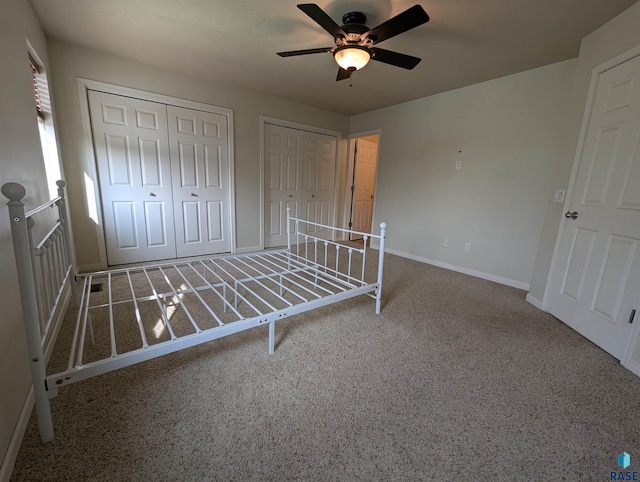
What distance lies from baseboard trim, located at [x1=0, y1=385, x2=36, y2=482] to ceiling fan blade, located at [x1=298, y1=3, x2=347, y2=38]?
2.50 metres

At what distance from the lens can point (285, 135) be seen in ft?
14.2

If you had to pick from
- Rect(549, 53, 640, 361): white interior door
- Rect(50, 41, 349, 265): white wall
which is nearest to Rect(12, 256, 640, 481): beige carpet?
Rect(549, 53, 640, 361): white interior door

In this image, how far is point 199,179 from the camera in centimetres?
365

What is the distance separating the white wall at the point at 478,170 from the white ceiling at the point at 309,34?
26cm

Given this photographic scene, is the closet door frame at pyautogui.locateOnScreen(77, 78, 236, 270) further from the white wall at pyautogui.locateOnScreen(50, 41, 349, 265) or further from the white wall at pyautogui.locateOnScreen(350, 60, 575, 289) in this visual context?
the white wall at pyautogui.locateOnScreen(350, 60, 575, 289)

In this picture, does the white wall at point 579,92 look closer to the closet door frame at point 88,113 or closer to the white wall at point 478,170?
the white wall at point 478,170

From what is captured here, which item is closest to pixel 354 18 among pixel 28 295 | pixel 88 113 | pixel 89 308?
pixel 28 295

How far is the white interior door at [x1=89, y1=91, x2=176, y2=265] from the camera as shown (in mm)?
3018

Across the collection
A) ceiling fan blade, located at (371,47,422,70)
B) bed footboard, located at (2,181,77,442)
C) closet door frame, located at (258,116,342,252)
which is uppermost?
ceiling fan blade, located at (371,47,422,70)

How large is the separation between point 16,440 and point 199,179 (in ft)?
10.2

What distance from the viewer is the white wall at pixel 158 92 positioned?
9.06 ft

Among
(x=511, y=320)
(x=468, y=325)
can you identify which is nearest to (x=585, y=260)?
(x=511, y=320)

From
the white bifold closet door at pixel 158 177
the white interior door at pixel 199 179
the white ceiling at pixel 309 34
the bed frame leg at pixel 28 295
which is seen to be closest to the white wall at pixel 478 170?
the white ceiling at pixel 309 34

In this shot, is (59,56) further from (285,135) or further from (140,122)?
(285,135)
